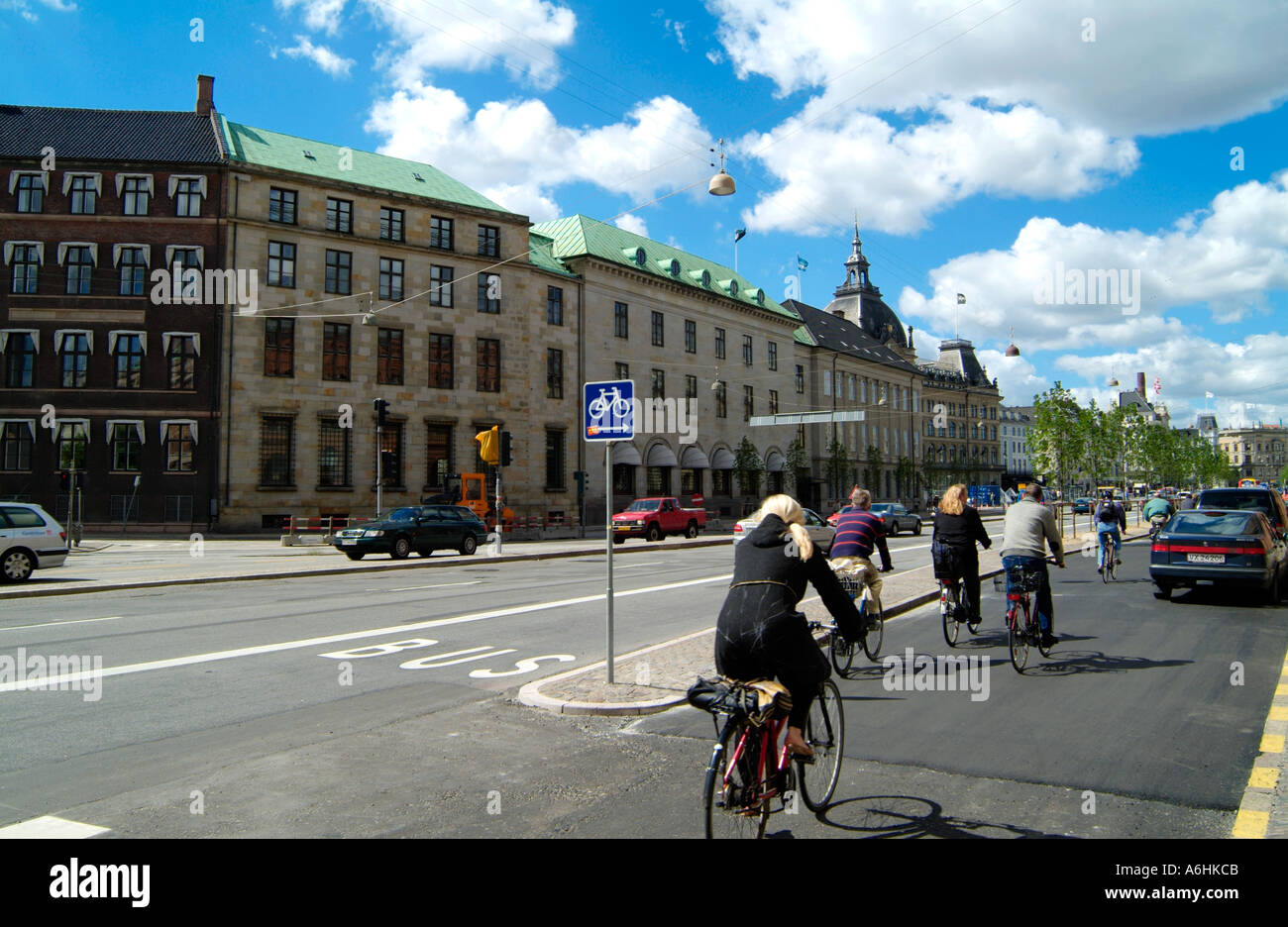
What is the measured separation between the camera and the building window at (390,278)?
38.8 meters

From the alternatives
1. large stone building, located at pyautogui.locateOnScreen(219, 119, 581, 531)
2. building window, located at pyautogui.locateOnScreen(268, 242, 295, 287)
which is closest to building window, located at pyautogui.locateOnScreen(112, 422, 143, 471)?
large stone building, located at pyautogui.locateOnScreen(219, 119, 581, 531)

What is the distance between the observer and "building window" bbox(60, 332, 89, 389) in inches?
1353

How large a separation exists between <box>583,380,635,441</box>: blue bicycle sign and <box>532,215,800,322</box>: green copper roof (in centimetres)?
3979

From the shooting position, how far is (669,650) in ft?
29.5

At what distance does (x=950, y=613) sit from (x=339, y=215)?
3546 cm

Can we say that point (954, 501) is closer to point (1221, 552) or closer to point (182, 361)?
point (1221, 552)

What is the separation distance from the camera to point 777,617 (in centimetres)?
404

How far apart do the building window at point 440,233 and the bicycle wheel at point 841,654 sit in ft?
119

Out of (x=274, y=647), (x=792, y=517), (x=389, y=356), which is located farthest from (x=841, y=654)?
(x=389, y=356)

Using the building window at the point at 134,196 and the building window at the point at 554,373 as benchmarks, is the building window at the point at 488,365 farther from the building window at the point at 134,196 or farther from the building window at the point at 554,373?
the building window at the point at 134,196

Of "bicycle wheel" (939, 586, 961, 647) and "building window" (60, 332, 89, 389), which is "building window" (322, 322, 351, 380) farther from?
"bicycle wheel" (939, 586, 961, 647)

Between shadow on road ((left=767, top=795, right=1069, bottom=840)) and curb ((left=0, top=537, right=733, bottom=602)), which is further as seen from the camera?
curb ((left=0, top=537, right=733, bottom=602))

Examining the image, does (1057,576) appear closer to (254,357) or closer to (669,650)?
(669,650)
